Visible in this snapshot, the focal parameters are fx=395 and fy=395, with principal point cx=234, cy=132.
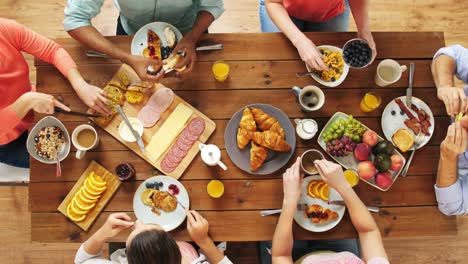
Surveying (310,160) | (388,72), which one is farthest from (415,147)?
Answer: (310,160)

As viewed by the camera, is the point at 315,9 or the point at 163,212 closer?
the point at 163,212

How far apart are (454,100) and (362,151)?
0.49m

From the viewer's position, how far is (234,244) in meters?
→ 2.70

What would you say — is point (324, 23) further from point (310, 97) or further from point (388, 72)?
point (310, 97)

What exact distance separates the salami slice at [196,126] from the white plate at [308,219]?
53 cm

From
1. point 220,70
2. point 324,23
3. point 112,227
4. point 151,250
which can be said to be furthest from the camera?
point 324,23

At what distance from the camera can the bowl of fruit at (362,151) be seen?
70.7 inches

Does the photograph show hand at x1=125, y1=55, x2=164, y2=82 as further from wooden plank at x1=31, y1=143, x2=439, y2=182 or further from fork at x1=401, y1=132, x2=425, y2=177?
fork at x1=401, y1=132, x2=425, y2=177

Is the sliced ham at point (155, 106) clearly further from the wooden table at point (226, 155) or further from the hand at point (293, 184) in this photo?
the hand at point (293, 184)

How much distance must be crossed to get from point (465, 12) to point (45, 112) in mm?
3230

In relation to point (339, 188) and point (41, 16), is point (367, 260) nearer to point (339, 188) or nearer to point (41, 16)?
point (339, 188)

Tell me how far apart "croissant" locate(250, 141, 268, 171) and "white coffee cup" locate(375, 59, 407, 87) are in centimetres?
65

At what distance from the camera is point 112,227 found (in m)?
1.68

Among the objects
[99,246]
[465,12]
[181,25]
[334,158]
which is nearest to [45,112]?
[99,246]
